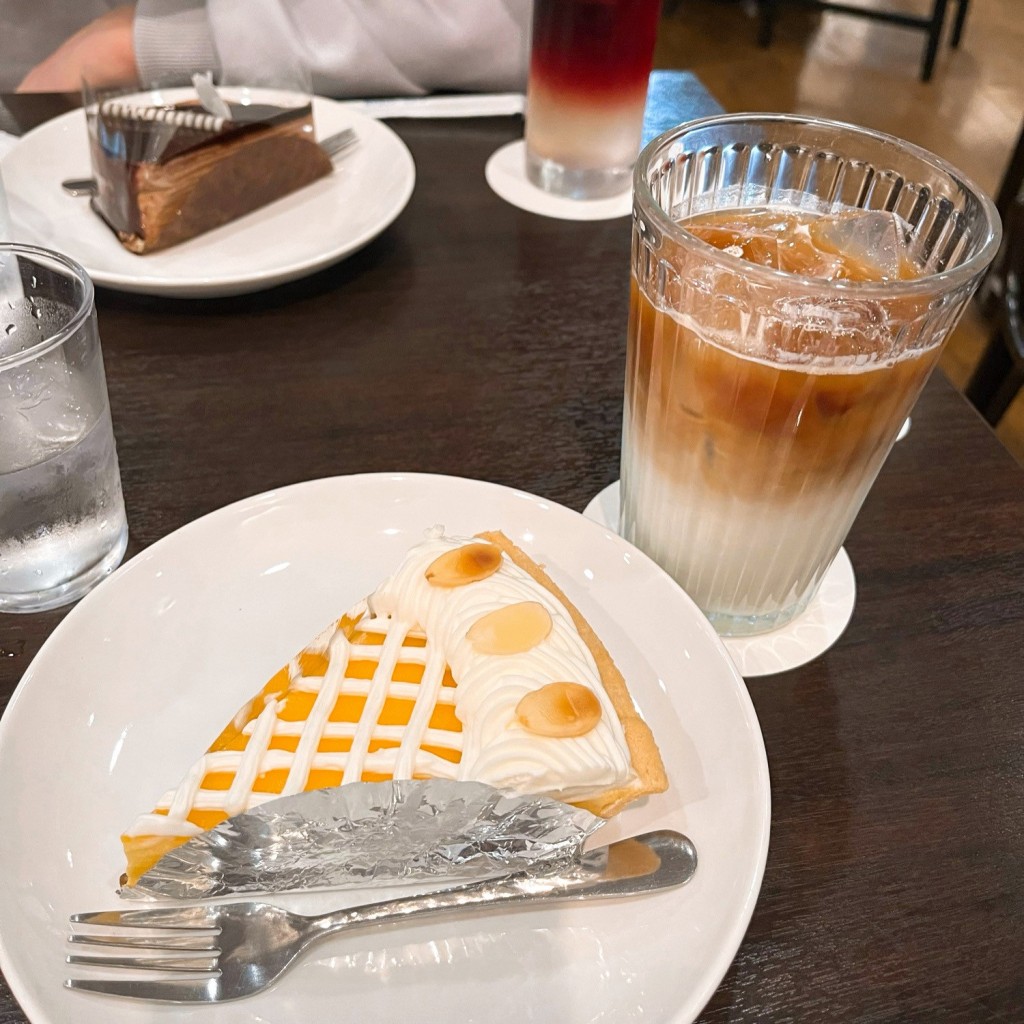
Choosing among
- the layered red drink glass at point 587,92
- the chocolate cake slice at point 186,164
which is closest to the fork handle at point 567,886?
the chocolate cake slice at point 186,164

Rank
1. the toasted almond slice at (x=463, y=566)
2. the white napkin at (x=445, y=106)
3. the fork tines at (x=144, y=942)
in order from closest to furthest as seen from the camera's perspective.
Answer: the fork tines at (x=144, y=942) → the toasted almond slice at (x=463, y=566) → the white napkin at (x=445, y=106)

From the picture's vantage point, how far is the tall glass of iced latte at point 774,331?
54cm

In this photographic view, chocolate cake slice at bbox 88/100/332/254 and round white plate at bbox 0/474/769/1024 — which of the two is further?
chocolate cake slice at bbox 88/100/332/254

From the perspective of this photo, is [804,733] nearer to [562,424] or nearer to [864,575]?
[864,575]

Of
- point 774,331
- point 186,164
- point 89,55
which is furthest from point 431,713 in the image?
point 89,55

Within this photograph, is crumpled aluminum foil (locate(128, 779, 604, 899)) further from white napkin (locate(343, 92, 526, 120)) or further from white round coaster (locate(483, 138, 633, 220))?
white napkin (locate(343, 92, 526, 120))

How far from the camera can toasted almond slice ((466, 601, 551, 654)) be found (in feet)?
1.84

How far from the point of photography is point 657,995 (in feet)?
1.54

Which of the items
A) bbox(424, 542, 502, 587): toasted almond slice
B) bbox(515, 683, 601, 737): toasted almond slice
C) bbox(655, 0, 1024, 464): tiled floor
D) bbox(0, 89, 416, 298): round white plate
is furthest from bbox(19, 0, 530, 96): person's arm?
bbox(655, 0, 1024, 464): tiled floor

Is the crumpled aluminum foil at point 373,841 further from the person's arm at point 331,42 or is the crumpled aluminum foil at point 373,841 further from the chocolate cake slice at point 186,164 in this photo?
the person's arm at point 331,42

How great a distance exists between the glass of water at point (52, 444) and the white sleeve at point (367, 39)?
794mm

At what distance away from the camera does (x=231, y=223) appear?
108 cm

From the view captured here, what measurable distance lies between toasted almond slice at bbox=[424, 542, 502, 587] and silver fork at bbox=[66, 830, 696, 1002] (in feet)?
0.58

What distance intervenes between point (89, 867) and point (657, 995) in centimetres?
31
